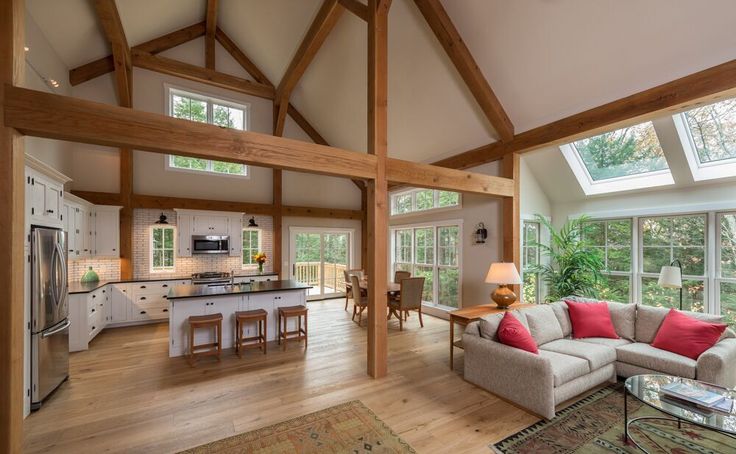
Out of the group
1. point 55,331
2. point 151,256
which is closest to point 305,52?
point 151,256

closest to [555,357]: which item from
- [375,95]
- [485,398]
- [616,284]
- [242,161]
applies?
[485,398]

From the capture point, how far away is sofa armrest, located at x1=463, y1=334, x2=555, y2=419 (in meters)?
2.73

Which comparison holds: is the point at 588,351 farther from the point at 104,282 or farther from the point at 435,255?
the point at 104,282

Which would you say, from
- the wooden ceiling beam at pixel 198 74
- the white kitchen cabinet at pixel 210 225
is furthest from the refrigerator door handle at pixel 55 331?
the wooden ceiling beam at pixel 198 74

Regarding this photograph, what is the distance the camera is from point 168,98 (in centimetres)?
671

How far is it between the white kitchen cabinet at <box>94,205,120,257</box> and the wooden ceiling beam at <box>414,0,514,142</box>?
650 centimetres

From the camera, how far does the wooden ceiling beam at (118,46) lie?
4.46m

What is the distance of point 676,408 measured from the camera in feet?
7.16

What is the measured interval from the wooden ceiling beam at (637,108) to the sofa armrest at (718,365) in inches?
Result: 95.5

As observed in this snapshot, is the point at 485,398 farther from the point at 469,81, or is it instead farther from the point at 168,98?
the point at 168,98

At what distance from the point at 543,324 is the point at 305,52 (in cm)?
578

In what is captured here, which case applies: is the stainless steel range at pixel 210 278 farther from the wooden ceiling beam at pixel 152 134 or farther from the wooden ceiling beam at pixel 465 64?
the wooden ceiling beam at pixel 465 64

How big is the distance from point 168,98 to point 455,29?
605 centimetres

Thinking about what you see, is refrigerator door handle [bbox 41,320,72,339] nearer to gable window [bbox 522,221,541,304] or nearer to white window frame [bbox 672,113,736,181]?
gable window [bbox 522,221,541,304]
